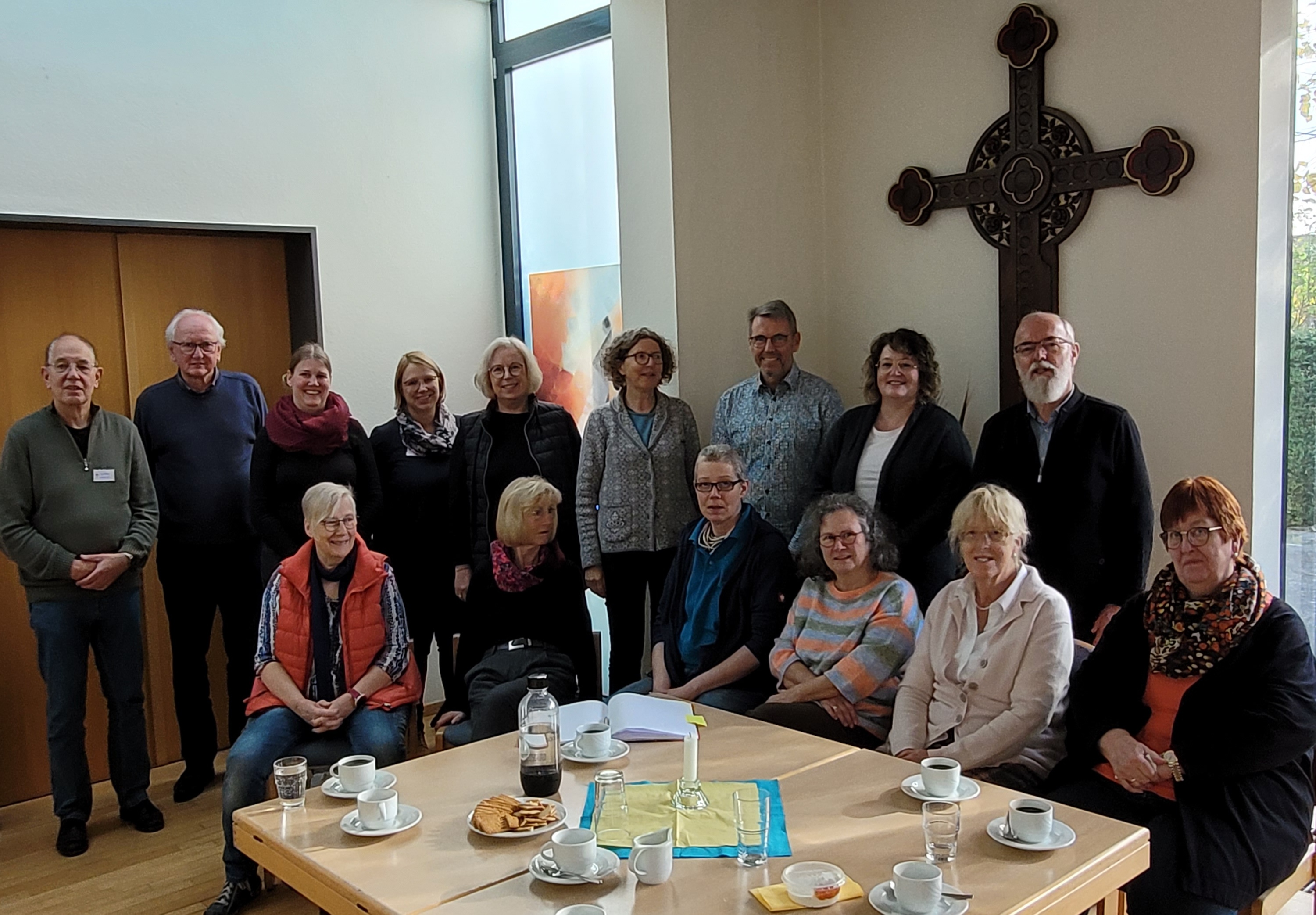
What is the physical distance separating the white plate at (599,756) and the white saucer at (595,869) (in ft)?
1.71

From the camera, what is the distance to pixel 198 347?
4074mm

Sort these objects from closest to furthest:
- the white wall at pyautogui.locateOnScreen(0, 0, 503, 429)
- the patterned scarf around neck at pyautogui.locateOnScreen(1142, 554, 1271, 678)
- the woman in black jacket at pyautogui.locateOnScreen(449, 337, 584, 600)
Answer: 1. the patterned scarf around neck at pyautogui.locateOnScreen(1142, 554, 1271, 678)
2. the woman in black jacket at pyautogui.locateOnScreen(449, 337, 584, 600)
3. the white wall at pyautogui.locateOnScreen(0, 0, 503, 429)

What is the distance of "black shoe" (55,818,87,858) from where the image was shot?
3.70 m

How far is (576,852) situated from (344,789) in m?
0.65

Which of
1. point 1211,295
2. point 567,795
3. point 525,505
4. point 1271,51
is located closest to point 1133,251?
point 1211,295

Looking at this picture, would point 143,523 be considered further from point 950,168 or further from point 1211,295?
point 1211,295

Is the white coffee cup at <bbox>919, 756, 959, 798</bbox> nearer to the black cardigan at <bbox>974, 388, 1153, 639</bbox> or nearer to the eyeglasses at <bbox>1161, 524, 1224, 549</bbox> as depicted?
the eyeglasses at <bbox>1161, 524, 1224, 549</bbox>

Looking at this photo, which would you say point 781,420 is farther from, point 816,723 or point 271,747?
point 271,747

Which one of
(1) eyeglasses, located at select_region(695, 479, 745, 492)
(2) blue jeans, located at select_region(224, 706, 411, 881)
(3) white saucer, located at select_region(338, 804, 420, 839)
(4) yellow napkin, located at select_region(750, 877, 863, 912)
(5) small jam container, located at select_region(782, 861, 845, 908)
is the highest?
(1) eyeglasses, located at select_region(695, 479, 745, 492)

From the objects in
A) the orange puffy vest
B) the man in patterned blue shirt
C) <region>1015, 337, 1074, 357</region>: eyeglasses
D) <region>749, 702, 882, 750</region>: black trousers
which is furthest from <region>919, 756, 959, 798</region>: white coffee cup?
the orange puffy vest

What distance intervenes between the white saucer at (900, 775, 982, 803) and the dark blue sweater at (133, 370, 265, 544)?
2678mm

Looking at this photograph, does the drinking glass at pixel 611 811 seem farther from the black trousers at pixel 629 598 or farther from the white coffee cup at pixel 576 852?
the black trousers at pixel 629 598

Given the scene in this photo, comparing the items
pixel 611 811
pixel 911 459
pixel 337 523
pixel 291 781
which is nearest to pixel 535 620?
pixel 337 523

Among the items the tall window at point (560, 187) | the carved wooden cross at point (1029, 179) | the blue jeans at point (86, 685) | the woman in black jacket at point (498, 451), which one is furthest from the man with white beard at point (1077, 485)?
the blue jeans at point (86, 685)
